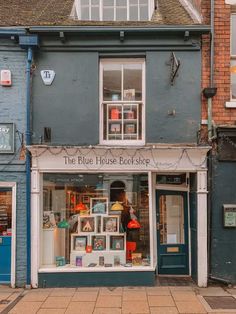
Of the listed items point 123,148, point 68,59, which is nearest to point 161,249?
point 123,148

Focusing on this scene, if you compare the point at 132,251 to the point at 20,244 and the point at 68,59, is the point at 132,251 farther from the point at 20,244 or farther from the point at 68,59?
the point at 68,59

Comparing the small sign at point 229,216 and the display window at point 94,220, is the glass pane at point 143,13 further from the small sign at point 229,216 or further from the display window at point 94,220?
the small sign at point 229,216

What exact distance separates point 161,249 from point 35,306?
11.9 feet

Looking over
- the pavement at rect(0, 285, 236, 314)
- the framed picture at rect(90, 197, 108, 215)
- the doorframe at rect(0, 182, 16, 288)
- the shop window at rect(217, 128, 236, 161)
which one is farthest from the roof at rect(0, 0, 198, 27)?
the pavement at rect(0, 285, 236, 314)

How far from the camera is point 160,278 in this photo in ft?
32.6

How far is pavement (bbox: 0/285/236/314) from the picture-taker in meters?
7.58

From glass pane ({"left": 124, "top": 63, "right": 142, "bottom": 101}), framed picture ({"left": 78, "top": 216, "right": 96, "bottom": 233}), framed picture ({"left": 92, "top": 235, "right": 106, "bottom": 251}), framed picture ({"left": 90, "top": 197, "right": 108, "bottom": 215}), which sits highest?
glass pane ({"left": 124, "top": 63, "right": 142, "bottom": 101})

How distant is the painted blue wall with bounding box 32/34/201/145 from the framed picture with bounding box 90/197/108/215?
1.38 meters

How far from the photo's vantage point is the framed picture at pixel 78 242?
9.64 metres

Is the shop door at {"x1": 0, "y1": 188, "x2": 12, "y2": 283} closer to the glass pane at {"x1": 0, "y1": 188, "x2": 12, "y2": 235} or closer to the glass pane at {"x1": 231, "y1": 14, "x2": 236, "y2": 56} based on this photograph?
the glass pane at {"x1": 0, "y1": 188, "x2": 12, "y2": 235}

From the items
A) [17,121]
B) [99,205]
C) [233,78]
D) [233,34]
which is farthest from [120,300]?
[233,34]

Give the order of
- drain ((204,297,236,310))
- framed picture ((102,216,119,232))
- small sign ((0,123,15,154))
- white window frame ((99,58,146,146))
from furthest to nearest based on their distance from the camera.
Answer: framed picture ((102,216,119,232)), white window frame ((99,58,146,146)), small sign ((0,123,15,154)), drain ((204,297,236,310))

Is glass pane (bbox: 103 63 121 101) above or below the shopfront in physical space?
above

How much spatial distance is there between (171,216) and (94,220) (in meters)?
2.03
